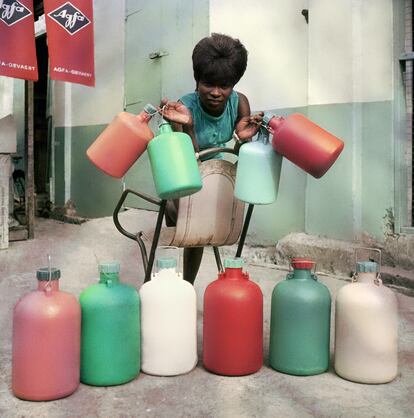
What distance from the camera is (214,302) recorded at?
72.9 inches

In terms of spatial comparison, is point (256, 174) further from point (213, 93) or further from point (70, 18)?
point (70, 18)

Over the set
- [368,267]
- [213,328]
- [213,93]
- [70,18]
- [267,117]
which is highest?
[70,18]

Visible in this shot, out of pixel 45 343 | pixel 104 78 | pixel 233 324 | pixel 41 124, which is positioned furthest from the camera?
pixel 41 124

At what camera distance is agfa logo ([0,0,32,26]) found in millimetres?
4719

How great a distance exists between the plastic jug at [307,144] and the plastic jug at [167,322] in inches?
23.1

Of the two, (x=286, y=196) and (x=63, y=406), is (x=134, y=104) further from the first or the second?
(x=63, y=406)

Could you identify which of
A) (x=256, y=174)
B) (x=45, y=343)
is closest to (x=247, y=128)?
(x=256, y=174)

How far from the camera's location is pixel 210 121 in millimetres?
2250

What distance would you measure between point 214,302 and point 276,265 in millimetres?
2356

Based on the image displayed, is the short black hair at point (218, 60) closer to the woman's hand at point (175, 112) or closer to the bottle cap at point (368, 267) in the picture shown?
the woman's hand at point (175, 112)

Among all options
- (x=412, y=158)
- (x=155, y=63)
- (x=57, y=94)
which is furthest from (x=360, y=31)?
(x=57, y=94)

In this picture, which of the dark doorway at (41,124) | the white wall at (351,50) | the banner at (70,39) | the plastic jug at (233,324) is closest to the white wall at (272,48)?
the white wall at (351,50)

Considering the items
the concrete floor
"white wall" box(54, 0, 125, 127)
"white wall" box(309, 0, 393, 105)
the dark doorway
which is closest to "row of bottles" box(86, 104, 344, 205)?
the concrete floor

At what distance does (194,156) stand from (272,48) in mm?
2880
